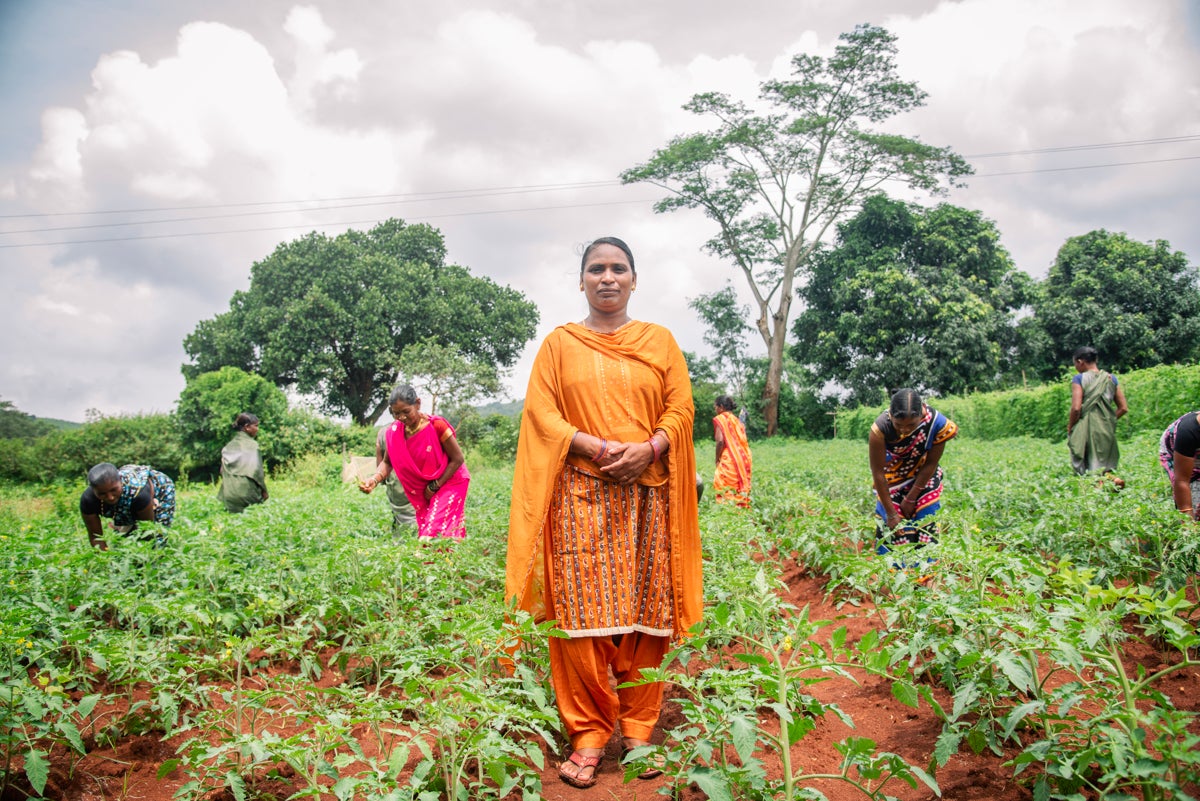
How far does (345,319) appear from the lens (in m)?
29.0

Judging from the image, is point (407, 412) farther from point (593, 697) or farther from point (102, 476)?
point (593, 697)

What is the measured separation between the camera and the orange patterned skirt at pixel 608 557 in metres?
2.73

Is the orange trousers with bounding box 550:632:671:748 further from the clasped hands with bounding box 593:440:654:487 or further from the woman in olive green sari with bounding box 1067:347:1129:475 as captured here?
the woman in olive green sari with bounding box 1067:347:1129:475

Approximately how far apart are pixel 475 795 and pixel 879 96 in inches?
998

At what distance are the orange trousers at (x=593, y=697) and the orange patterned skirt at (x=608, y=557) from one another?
9 cm

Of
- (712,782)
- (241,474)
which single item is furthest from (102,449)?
(712,782)

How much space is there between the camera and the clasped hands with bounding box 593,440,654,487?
107 inches

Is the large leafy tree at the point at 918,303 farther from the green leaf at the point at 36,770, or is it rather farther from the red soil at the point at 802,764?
the green leaf at the point at 36,770

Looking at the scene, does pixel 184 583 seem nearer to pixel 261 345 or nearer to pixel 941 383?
pixel 941 383

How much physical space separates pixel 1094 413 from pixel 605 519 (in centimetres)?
634

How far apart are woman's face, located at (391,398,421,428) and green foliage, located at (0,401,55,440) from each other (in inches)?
837

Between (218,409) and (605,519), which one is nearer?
(605,519)

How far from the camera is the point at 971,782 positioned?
7.55 feet

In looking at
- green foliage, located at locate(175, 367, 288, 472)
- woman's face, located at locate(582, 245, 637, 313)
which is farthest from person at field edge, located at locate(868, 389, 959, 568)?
green foliage, located at locate(175, 367, 288, 472)
